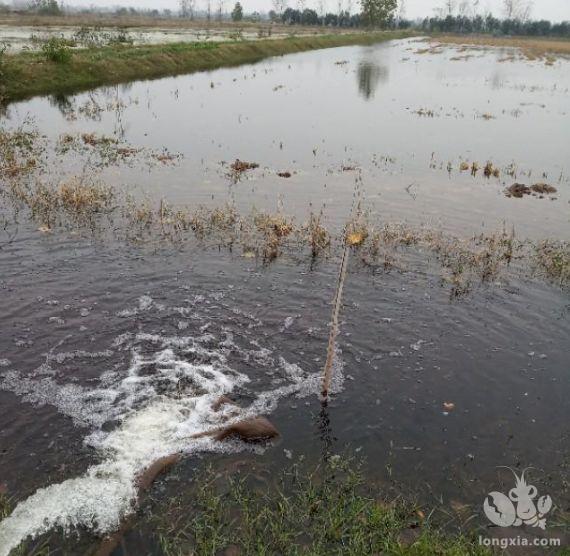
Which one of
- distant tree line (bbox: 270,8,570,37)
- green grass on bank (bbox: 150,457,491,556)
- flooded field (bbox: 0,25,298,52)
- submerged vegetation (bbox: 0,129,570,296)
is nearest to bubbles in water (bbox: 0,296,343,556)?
green grass on bank (bbox: 150,457,491,556)

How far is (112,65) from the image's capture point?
1887 inches

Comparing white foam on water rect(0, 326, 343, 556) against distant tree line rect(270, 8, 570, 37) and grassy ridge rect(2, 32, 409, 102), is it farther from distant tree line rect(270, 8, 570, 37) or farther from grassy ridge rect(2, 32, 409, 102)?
distant tree line rect(270, 8, 570, 37)

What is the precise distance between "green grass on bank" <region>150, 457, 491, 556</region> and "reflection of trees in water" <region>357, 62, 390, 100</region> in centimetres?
4316

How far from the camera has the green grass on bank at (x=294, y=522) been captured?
22.9 ft

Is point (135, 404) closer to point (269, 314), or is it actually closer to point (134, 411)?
point (134, 411)

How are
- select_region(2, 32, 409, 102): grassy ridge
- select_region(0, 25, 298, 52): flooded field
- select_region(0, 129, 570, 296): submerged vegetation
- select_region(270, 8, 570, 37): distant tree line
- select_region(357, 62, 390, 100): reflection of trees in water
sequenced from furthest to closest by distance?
select_region(270, 8, 570, 37): distant tree line, select_region(0, 25, 298, 52): flooded field, select_region(357, 62, 390, 100): reflection of trees in water, select_region(2, 32, 409, 102): grassy ridge, select_region(0, 129, 570, 296): submerged vegetation

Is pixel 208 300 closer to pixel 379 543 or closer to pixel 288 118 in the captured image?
pixel 379 543

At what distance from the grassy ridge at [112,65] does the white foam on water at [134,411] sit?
3306cm

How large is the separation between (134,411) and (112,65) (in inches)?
1841

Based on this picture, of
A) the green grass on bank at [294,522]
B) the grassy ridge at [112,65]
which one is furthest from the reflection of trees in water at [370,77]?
the green grass on bank at [294,522]

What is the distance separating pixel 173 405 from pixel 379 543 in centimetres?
456

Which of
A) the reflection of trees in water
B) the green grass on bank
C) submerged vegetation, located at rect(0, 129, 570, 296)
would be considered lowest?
the green grass on bank

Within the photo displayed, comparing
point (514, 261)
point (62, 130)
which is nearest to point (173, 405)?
point (514, 261)

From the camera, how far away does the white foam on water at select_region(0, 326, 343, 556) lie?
292 inches
